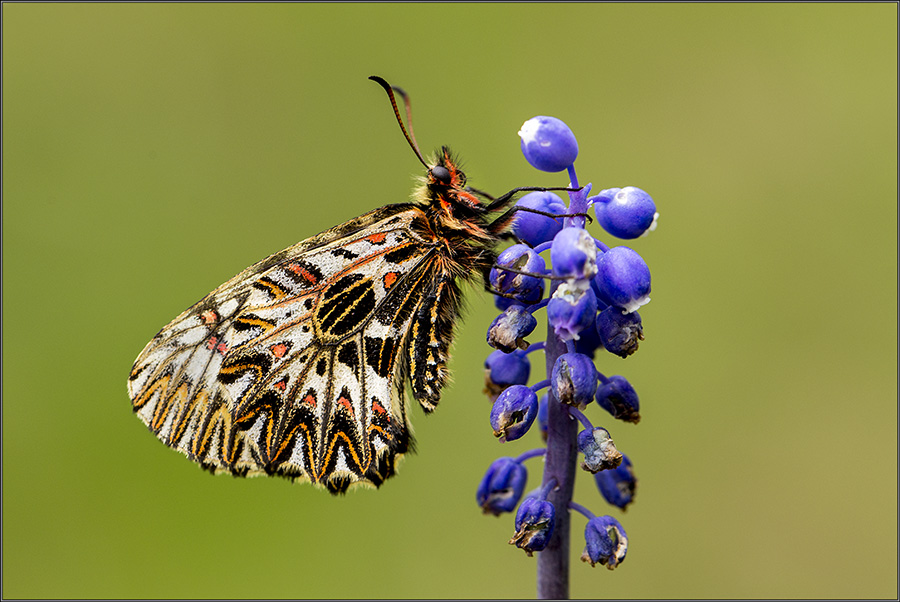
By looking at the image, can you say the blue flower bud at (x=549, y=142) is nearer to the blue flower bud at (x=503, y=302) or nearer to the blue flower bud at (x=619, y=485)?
the blue flower bud at (x=503, y=302)

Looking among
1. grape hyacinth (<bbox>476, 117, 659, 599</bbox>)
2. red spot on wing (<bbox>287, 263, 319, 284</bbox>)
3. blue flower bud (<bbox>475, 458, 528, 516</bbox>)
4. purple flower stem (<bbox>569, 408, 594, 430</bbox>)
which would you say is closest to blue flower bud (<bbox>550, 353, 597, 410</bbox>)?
grape hyacinth (<bbox>476, 117, 659, 599</bbox>)

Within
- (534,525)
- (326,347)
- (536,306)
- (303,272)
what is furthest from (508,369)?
(303,272)

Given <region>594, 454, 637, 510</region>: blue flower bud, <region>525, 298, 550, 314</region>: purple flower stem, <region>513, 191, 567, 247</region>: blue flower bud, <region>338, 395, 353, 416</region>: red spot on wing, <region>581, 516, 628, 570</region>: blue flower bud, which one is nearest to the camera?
<region>581, 516, 628, 570</region>: blue flower bud

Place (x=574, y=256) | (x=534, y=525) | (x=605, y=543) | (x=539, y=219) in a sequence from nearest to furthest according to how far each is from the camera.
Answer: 1. (x=574, y=256)
2. (x=534, y=525)
3. (x=605, y=543)
4. (x=539, y=219)

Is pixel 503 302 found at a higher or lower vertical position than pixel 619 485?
higher

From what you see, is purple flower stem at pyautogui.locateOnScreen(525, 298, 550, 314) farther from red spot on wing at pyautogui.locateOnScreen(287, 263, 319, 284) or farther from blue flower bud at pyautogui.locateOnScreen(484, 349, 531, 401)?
red spot on wing at pyautogui.locateOnScreen(287, 263, 319, 284)

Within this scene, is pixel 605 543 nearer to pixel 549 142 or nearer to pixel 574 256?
pixel 574 256
